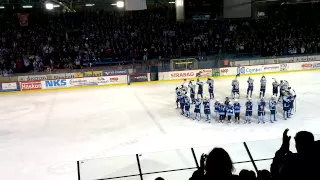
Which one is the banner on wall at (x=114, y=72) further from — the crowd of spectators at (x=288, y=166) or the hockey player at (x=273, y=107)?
the crowd of spectators at (x=288, y=166)

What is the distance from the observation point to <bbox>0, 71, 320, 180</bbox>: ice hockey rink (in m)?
10.6

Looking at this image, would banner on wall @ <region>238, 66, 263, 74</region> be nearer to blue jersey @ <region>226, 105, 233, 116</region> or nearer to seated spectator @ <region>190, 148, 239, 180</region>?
blue jersey @ <region>226, 105, 233, 116</region>

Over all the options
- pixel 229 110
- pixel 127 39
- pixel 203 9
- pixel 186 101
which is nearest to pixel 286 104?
pixel 229 110

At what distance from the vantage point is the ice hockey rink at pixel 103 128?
10570mm

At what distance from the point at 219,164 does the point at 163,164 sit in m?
3.71

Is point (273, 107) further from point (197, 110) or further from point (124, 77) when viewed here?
point (124, 77)

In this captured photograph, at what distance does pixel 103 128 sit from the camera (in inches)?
514

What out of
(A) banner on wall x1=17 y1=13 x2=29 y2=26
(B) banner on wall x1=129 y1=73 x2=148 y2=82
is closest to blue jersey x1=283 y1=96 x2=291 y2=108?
(B) banner on wall x1=129 y1=73 x2=148 y2=82

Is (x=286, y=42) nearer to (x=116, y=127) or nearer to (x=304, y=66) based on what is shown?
(x=304, y=66)

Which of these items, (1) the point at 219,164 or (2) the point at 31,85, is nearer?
(1) the point at 219,164

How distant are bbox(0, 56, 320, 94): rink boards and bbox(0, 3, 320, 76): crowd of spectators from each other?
1.98 metres

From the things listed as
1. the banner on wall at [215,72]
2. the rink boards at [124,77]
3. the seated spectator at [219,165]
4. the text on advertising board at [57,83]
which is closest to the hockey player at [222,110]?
the rink boards at [124,77]

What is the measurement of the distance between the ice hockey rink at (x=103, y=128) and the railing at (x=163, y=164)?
9.58 ft

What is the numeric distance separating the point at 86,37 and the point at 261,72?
11.5m
